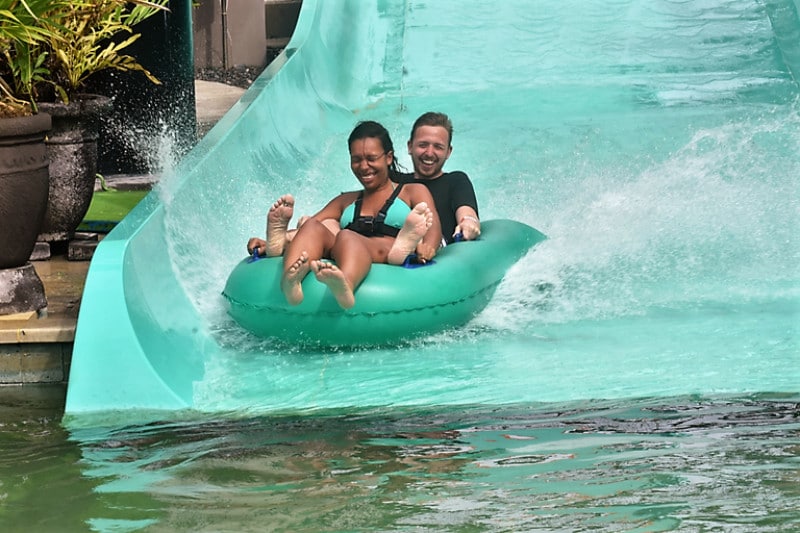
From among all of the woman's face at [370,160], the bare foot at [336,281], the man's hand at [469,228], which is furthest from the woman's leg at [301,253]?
the man's hand at [469,228]

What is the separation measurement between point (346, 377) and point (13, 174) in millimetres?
1381

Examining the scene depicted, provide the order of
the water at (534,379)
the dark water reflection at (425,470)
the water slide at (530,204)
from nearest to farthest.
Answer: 1. the dark water reflection at (425,470)
2. the water at (534,379)
3. the water slide at (530,204)

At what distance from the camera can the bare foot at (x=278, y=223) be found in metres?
4.34

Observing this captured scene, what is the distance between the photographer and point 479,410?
375cm

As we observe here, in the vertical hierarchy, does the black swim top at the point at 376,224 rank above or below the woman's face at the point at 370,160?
below

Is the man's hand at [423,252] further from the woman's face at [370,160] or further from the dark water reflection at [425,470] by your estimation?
the dark water reflection at [425,470]

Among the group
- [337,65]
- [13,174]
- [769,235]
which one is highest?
[337,65]

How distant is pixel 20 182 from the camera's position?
4469 mm

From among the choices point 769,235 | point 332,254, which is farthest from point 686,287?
point 332,254

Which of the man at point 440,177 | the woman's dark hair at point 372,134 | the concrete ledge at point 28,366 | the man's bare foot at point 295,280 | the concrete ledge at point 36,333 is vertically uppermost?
the woman's dark hair at point 372,134

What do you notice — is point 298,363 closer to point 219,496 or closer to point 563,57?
point 219,496

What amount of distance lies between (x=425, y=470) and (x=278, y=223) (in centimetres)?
142

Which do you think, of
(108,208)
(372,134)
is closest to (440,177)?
(372,134)

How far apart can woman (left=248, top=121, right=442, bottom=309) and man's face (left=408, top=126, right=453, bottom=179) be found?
0.19 meters
